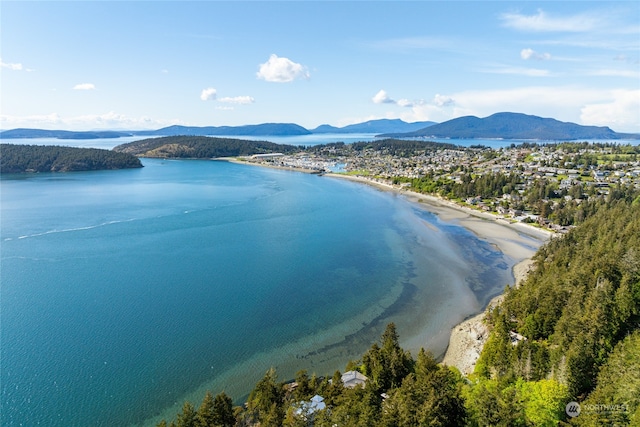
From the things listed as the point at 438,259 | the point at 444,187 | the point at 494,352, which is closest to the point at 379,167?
the point at 444,187

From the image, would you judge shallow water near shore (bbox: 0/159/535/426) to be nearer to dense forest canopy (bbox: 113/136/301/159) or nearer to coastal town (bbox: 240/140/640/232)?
coastal town (bbox: 240/140/640/232)

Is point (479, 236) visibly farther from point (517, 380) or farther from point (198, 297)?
point (198, 297)

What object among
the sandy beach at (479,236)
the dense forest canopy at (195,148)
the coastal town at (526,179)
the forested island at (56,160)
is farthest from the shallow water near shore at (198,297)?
the dense forest canopy at (195,148)

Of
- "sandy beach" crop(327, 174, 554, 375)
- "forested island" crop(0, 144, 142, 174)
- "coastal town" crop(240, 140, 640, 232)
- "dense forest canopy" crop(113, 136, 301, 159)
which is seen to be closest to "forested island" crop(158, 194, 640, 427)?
"sandy beach" crop(327, 174, 554, 375)

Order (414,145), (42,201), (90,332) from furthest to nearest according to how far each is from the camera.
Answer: (414,145) → (42,201) → (90,332)

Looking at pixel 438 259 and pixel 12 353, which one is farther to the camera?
pixel 438 259

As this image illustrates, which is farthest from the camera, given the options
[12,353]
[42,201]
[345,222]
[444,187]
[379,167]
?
[379,167]

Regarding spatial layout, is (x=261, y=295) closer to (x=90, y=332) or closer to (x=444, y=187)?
(x=90, y=332)
